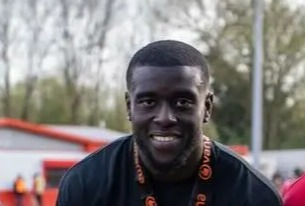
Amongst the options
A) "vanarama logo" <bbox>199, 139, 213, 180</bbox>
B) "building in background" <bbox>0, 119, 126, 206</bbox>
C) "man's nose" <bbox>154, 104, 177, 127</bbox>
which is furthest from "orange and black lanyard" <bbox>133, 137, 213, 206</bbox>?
"building in background" <bbox>0, 119, 126, 206</bbox>

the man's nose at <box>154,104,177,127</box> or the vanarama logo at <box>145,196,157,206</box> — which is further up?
the man's nose at <box>154,104,177,127</box>

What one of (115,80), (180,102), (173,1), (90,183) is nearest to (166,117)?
(180,102)

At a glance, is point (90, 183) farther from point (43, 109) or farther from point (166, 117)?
point (43, 109)

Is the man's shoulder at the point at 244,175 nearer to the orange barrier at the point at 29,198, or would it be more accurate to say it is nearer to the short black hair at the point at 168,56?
the short black hair at the point at 168,56

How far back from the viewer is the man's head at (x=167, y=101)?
2688 millimetres

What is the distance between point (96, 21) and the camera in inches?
1330

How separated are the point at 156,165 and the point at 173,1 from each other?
2913cm

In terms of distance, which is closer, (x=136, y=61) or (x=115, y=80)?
(x=136, y=61)

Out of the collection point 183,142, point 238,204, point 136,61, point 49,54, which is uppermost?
point 49,54

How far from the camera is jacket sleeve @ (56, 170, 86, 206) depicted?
285cm

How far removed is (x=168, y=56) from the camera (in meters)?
2.74

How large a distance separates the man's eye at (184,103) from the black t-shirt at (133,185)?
25 centimetres

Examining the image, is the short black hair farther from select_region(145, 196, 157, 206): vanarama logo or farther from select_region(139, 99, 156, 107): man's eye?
select_region(145, 196, 157, 206): vanarama logo

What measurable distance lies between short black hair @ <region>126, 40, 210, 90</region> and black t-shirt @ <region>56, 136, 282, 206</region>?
301 millimetres
